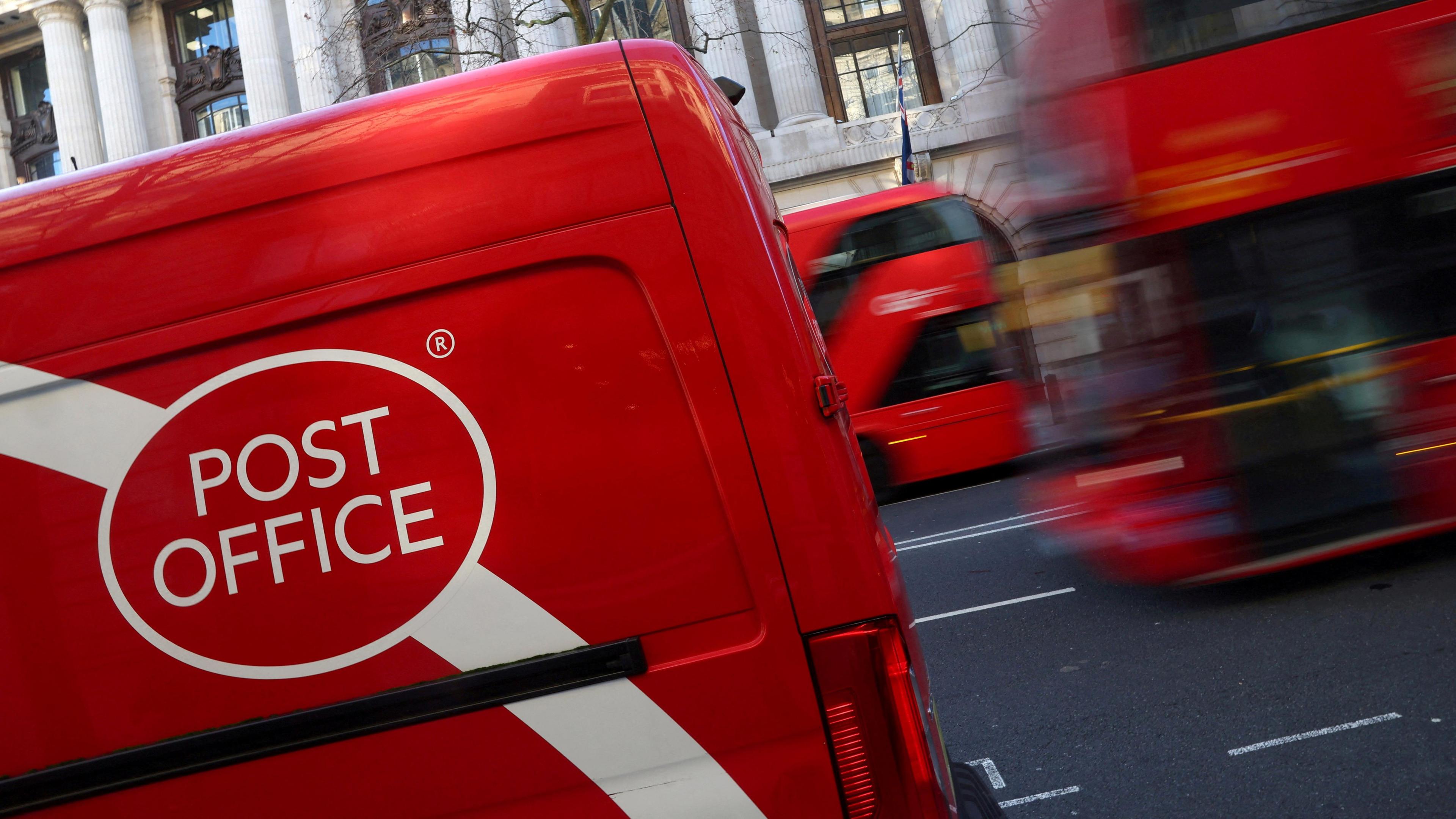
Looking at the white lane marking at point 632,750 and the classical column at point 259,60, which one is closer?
the white lane marking at point 632,750

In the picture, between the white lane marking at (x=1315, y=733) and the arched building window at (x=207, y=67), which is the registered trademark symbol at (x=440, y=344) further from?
the arched building window at (x=207, y=67)

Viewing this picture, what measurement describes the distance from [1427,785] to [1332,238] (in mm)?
3304

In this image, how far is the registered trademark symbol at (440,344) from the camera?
171 centimetres

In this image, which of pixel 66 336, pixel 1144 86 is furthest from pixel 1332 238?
pixel 66 336

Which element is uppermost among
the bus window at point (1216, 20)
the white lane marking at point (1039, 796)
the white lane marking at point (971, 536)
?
the bus window at point (1216, 20)

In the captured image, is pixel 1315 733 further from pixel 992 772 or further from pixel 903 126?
pixel 903 126

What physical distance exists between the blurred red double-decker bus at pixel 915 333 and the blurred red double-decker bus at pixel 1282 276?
5.69m

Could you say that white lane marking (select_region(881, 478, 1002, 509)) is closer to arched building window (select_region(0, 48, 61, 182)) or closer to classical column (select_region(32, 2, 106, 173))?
classical column (select_region(32, 2, 106, 173))

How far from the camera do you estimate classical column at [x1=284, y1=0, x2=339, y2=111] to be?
24.0 metres

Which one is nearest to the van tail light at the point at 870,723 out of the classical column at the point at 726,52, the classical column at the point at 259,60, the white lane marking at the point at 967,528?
the white lane marking at the point at 967,528

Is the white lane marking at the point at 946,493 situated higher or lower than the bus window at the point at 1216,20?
lower

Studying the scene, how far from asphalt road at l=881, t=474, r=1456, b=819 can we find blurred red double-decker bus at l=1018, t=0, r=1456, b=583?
370 millimetres

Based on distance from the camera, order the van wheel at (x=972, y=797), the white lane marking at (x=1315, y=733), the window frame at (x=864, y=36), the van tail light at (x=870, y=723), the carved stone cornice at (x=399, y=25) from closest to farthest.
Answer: the van tail light at (x=870, y=723) < the van wheel at (x=972, y=797) < the white lane marking at (x=1315, y=733) < the carved stone cornice at (x=399, y=25) < the window frame at (x=864, y=36)

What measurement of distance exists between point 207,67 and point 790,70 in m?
18.0
